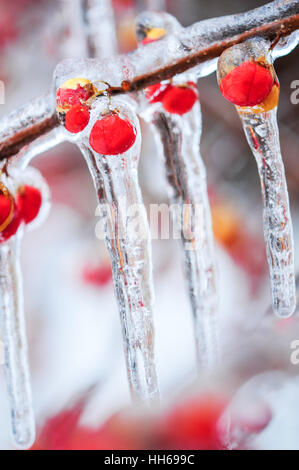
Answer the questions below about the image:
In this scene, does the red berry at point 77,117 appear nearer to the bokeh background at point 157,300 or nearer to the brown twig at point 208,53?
the brown twig at point 208,53

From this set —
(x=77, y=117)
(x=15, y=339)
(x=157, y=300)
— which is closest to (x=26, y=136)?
(x=77, y=117)

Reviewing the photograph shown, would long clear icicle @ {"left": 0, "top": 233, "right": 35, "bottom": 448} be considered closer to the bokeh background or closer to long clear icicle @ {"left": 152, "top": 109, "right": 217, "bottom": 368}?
long clear icicle @ {"left": 152, "top": 109, "right": 217, "bottom": 368}

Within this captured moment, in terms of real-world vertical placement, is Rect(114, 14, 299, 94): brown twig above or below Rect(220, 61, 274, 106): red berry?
above

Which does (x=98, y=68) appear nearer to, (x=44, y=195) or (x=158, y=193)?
(x=44, y=195)

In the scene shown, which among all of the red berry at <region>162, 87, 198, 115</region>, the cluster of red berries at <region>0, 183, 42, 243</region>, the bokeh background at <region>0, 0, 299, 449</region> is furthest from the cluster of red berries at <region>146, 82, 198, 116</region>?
the bokeh background at <region>0, 0, 299, 449</region>

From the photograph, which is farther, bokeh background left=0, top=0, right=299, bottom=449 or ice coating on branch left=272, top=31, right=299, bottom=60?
bokeh background left=0, top=0, right=299, bottom=449

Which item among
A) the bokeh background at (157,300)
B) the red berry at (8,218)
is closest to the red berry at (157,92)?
the red berry at (8,218)
